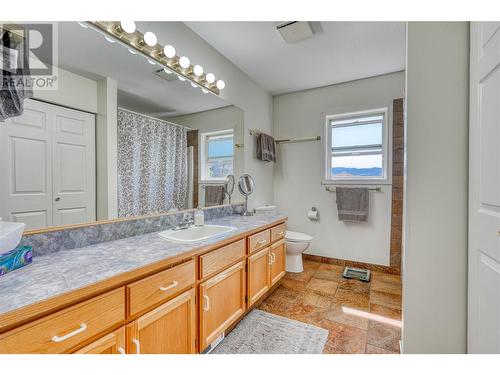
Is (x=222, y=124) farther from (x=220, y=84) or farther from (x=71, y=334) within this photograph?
(x=71, y=334)

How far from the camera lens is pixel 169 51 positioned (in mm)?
1668

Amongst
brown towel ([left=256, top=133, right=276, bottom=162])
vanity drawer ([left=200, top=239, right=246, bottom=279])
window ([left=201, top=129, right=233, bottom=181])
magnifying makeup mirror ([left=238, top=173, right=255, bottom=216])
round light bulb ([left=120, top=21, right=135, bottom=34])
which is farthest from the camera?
brown towel ([left=256, top=133, right=276, bottom=162])

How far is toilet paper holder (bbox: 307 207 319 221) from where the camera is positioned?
9.82 ft

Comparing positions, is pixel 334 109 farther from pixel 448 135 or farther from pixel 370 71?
pixel 448 135

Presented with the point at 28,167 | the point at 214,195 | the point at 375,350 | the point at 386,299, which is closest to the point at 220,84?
the point at 214,195

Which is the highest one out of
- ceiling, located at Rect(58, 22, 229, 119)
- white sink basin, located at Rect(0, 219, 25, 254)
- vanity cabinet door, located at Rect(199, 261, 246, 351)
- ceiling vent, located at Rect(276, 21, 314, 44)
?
ceiling vent, located at Rect(276, 21, 314, 44)

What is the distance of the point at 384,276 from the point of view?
262 centimetres

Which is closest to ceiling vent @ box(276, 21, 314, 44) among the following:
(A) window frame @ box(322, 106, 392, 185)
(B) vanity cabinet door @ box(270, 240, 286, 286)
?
(A) window frame @ box(322, 106, 392, 185)

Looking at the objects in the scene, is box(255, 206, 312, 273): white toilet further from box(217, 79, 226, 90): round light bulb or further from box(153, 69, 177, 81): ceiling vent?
box(153, 69, 177, 81): ceiling vent

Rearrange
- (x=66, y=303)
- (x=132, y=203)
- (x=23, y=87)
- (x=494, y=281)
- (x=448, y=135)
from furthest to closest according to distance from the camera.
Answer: (x=132, y=203), (x=448, y=135), (x=23, y=87), (x=494, y=281), (x=66, y=303)

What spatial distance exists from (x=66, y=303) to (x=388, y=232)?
3.00 metres

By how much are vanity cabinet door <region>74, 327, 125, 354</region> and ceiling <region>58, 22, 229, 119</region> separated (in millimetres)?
1251

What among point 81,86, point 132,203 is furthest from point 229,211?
point 81,86
